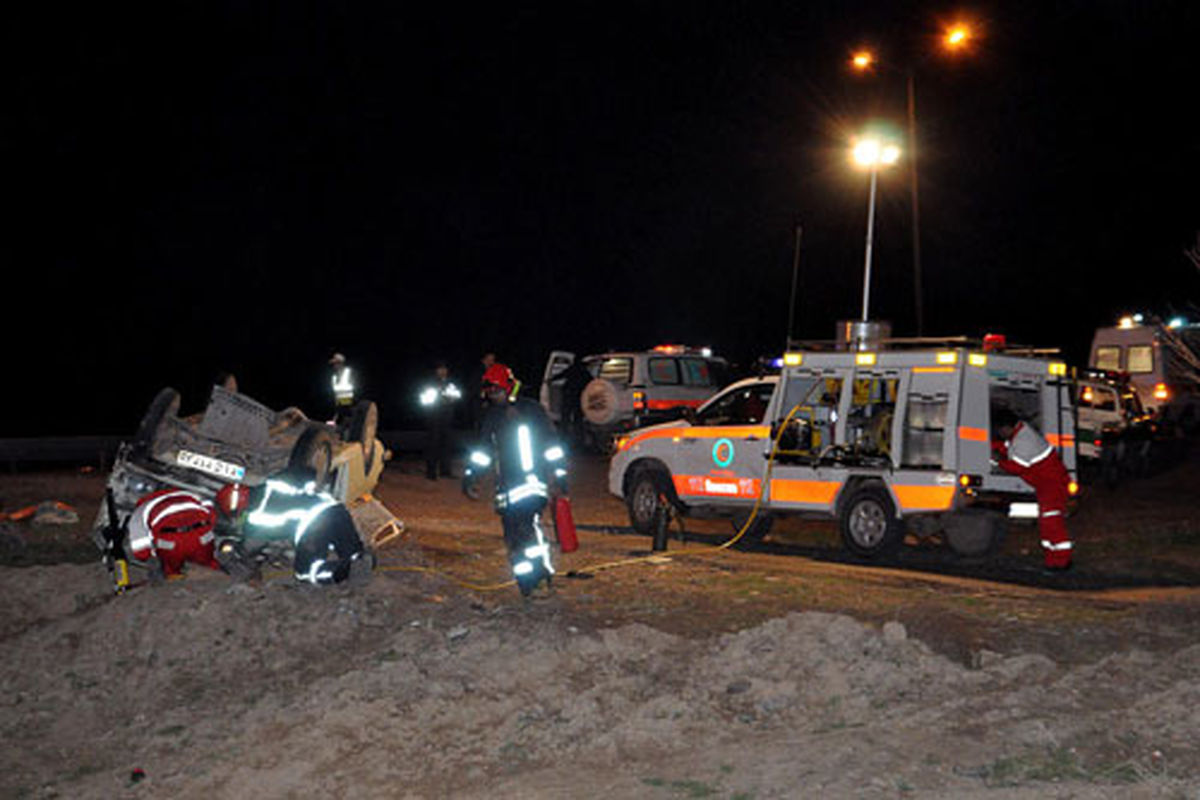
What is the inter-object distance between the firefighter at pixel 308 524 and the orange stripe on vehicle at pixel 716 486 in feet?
16.6

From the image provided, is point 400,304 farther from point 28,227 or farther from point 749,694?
point 749,694

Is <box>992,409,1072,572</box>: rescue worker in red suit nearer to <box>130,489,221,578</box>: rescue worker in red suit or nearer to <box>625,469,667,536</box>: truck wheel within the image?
<box>625,469,667,536</box>: truck wheel

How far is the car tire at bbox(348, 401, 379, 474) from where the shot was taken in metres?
12.1

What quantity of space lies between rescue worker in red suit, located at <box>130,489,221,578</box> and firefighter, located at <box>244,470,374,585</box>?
413 millimetres

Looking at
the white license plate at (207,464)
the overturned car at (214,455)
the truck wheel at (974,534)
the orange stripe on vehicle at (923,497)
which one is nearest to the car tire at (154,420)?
the overturned car at (214,455)

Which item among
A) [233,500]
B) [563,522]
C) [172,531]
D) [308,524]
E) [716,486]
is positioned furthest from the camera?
[716,486]

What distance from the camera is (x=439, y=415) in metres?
18.8

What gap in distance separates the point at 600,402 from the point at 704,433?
337 inches

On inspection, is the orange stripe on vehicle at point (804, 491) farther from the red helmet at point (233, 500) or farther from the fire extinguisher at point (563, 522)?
the red helmet at point (233, 500)

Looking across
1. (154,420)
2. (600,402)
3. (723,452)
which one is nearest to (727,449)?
(723,452)

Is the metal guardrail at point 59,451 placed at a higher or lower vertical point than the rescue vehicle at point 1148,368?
lower

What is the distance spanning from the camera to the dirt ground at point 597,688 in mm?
5535

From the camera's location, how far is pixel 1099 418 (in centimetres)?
2027

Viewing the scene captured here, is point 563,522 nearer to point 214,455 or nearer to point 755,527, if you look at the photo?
point 214,455
